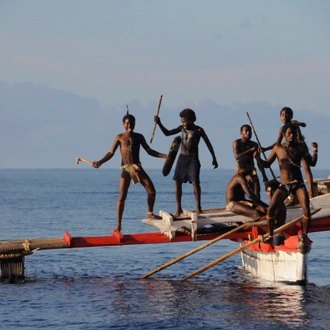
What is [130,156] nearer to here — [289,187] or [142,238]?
[142,238]

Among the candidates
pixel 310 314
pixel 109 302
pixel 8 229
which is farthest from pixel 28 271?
pixel 8 229

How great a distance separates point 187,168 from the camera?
22953 millimetres

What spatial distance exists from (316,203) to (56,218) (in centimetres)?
3604

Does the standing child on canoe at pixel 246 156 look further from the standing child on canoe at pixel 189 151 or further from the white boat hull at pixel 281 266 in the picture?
the white boat hull at pixel 281 266

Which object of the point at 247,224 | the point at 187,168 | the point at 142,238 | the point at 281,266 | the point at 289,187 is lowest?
the point at 281,266

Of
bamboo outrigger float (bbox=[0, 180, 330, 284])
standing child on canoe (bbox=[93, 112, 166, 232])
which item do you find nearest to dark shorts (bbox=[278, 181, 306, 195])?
bamboo outrigger float (bbox=[0, 180, 330, 284])

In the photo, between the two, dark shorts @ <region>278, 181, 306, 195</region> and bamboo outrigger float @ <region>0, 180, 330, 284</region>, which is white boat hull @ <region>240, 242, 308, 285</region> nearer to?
bamboo outrigger float @ <region>0, 180, 330, 284</region>

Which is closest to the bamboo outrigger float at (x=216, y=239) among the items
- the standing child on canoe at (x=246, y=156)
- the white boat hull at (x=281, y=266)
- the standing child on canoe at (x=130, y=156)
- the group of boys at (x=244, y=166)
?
the white boat hull at (x=281, y=266)

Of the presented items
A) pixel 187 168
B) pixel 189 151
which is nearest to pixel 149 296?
pixel 187 168

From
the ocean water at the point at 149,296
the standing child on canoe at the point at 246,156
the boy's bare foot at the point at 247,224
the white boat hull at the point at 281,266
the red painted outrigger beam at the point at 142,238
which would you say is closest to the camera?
the ocean water at the point at 149,296

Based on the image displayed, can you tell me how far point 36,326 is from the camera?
65.6 ft

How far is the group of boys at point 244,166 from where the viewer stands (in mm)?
21672

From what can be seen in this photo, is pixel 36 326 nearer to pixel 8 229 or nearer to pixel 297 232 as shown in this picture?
pixel 297 232

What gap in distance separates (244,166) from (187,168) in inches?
57.6
